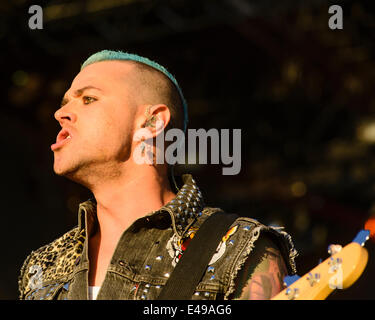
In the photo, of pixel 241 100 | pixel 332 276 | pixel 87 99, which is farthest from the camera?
pixel 241 100

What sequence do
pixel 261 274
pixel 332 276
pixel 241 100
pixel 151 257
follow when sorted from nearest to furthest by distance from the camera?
1. pixel 332 276
2. pixel 261 274
3. pixel 151 257
4. pixel 241 100

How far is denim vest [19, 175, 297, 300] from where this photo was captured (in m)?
2.29

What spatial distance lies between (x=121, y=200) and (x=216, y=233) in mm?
492

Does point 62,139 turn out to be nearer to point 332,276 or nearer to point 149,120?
point 149,120

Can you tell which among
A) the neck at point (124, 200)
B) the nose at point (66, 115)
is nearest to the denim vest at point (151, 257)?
the neck at point (124, 200)

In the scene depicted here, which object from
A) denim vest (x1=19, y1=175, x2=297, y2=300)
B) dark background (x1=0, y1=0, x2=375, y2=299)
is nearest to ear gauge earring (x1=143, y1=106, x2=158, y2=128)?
denim vest (x1=19, y1=175, x2=297, y2=300)

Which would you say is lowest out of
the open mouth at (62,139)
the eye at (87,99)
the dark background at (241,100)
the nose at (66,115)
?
the open mouth at (62,139)

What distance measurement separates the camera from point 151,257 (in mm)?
2451

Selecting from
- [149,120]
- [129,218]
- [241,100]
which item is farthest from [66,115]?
[241,100]

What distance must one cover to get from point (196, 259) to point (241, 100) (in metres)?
6.75

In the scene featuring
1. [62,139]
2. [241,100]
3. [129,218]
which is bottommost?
[129,218]

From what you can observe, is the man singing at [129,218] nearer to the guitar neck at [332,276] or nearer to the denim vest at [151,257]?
the denim vest at [151,257]

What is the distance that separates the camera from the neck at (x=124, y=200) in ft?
8.79

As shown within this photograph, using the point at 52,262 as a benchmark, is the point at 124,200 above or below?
above
